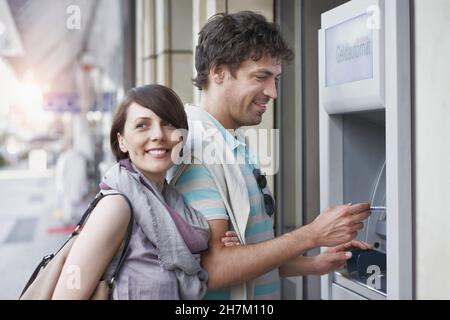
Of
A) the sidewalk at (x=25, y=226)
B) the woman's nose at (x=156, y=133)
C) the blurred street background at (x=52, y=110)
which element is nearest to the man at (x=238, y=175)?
the woman's nose at (x=156, y=133)

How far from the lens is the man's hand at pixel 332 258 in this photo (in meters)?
1.39

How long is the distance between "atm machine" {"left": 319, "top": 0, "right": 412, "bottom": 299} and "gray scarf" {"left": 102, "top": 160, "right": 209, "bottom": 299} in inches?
17.8

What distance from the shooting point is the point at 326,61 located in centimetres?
144

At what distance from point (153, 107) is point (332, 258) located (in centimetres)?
64

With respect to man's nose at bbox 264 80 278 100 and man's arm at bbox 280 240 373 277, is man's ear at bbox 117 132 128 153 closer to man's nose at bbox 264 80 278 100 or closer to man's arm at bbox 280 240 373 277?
man's nose at bbox 264 80 278 100

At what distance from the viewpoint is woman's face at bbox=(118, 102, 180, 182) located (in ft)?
3.66

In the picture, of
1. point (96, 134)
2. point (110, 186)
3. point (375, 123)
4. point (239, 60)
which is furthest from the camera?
point (96, 134)

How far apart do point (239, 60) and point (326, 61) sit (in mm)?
343

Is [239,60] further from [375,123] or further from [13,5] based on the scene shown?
[13,5]

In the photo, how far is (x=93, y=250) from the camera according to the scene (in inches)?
40.9

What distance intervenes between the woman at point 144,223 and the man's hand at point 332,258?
342 mm

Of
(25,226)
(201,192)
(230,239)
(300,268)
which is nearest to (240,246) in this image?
(230,239)

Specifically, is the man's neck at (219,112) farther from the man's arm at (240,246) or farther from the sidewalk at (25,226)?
the sidewalk at (25,226)
